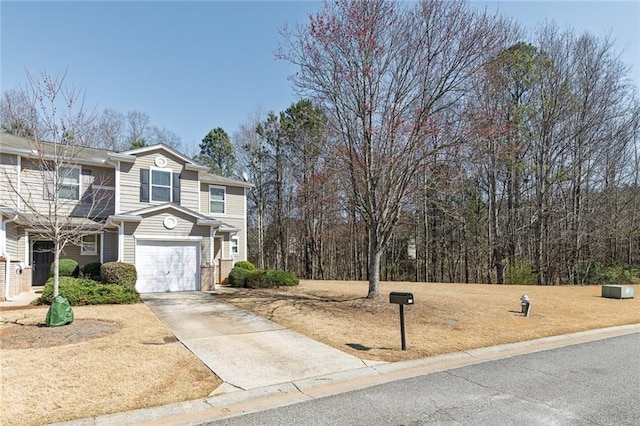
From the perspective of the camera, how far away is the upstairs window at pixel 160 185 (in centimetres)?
1674

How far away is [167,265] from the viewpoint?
597 inches

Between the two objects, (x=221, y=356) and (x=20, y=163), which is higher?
(x=20, y=163)

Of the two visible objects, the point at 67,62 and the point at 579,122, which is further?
the point at 579,122

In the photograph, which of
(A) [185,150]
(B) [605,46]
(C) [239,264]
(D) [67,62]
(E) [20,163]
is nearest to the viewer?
(D) [67,62]

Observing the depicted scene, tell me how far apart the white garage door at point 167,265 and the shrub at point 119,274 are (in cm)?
127

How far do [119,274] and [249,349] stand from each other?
849 cm

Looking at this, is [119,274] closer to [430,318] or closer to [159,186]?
[159,186]

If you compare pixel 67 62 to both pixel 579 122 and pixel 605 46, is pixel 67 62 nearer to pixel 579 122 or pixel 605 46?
pixel 579 122

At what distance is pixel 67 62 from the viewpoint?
377 inches

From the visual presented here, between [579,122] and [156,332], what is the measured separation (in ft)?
82.5

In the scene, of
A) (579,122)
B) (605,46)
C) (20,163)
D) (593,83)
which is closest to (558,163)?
(579,122)

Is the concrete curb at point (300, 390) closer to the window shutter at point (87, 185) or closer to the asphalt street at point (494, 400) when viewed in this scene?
the asphalt street at point (494, 400)

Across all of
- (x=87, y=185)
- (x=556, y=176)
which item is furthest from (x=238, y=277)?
(x=556, y=176)

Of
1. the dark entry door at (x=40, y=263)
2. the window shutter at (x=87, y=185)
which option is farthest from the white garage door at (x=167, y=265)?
the dark entry door at (x=40, y=263)
